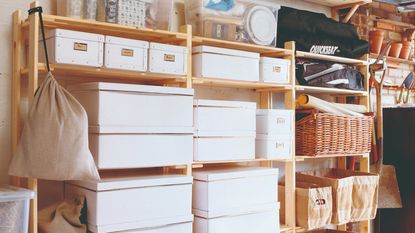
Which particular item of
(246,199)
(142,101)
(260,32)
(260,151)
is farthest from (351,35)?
(142,101)

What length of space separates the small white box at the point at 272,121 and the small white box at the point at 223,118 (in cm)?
14

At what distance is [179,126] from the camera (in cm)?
244

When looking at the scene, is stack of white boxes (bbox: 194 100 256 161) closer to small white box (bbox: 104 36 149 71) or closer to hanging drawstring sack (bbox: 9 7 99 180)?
small white box (bbox: 104 36 149 71)

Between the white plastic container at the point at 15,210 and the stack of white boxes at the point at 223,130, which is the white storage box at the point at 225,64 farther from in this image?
the white plastic container at the point at 15,210

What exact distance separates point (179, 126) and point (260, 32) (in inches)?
32.9

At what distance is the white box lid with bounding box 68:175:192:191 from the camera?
2.17m

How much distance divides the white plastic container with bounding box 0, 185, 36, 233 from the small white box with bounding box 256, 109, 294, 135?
143cm

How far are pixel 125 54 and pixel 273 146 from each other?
3.65ft

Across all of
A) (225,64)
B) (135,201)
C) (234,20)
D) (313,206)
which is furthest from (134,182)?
(313,206)

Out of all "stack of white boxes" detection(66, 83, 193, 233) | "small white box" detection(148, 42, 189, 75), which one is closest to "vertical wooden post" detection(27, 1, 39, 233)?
"stack of white boxes" detection(66, 83, 193, 233)

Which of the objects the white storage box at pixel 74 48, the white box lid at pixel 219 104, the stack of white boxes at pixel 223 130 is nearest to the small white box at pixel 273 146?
the stack of white boxes at pixel 223 130

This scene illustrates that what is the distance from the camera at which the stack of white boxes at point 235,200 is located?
2.55 metres

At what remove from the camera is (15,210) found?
195cm

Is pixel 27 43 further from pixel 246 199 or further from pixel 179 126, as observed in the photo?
pixel 246 199
